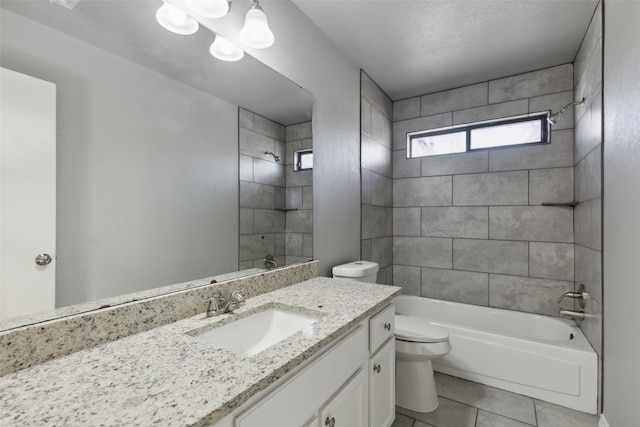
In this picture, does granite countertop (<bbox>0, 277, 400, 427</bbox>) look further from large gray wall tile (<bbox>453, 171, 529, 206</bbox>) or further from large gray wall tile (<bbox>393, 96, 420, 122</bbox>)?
large gray wall tile (<bbox>393, 96, 420, 122</bbox>)

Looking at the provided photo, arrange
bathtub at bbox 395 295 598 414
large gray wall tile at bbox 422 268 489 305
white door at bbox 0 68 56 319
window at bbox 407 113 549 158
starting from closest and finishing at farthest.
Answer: white door at bbox 0 68 56 319, bathtub at bbox 395 295 598 414, window at bbox 407 113 549 158, large gray wall tile at bbox 422 268 489 305

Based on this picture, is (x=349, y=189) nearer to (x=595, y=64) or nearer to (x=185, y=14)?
(x=185, y=14)

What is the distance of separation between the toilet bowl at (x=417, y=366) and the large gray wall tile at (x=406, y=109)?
7.58ft

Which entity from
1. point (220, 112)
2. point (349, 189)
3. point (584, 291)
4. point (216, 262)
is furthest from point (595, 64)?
point (216, 262)

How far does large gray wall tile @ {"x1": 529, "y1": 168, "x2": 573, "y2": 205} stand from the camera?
2490 mm

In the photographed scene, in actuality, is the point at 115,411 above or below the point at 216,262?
below

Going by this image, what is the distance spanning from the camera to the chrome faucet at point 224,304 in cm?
119

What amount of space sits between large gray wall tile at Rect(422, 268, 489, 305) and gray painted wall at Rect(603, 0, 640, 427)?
111 centimetres

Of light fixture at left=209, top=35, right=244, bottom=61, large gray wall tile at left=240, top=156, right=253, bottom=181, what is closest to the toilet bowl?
large gray wall tile at left=240, top=156, right=253, bottom=181

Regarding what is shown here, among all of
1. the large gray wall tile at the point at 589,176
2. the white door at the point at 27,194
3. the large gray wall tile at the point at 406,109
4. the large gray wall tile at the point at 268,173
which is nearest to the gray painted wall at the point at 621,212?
the large gray wall tile at the point at 589,176

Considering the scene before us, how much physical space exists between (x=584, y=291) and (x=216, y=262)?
2.63m

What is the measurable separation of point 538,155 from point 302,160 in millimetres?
2249

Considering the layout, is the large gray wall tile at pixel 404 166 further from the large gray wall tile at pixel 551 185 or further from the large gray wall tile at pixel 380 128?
the large gray wall tile at pixel 551 185

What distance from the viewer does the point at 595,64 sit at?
6.07ft
